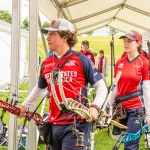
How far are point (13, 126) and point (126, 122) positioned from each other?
120 cm

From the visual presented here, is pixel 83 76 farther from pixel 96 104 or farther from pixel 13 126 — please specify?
pixel 13 126

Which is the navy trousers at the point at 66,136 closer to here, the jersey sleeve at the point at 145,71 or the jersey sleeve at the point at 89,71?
the jersey sleeve at the point at 89,71

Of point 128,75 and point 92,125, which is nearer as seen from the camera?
point 92,125

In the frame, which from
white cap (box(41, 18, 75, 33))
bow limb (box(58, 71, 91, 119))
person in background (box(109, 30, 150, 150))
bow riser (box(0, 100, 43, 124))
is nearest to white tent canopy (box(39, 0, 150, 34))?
person in background (box(109, 30, 150, 150))

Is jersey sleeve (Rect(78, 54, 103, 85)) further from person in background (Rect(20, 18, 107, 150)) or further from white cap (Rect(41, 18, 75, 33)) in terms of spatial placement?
white cap (Rect(41, 18, 75, 33))

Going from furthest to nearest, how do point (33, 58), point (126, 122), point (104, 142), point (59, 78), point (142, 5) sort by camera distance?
point (142, 5)
point (104, 142)
point (126, 122)
point (33, 58)
point (59, 78)

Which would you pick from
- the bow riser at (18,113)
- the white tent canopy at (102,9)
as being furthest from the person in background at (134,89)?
the white tent canopy at (102,9)

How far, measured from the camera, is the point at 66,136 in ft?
8.87

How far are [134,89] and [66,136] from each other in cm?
152

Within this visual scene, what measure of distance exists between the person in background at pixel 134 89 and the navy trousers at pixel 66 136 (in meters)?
1.31

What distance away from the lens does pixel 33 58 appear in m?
3.94

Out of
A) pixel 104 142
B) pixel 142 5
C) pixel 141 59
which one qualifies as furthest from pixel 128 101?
pixel 142 5

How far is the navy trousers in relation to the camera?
8.73ft

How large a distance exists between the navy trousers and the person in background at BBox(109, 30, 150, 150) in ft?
4.29
